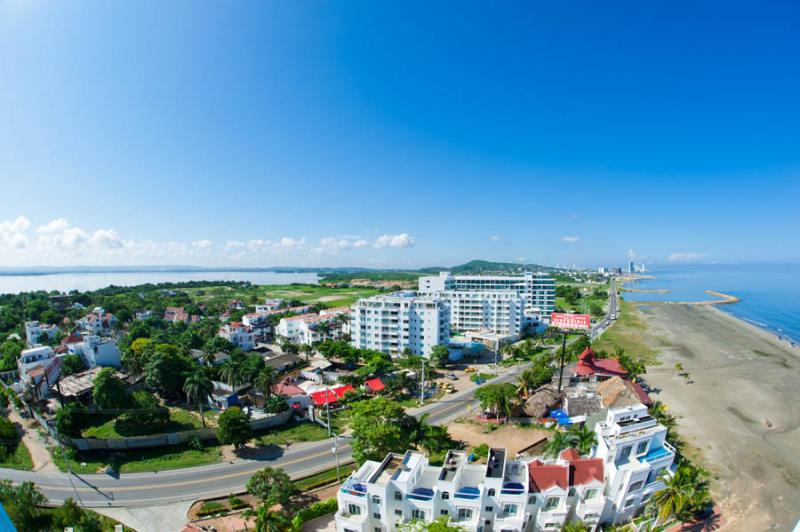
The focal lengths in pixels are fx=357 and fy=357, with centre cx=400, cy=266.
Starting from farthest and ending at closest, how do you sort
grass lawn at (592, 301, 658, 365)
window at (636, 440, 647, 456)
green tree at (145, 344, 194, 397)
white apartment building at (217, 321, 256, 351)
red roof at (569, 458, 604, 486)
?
white apartment building at (217, 321, 256, 351) < grass lawn at (592, 301, 658, 365) < green tree at (145, 344, 194, 397) < window at (636, 440, 647, 456) < red roof at (569, 458, 604, 486)

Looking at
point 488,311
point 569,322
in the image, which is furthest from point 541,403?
point 488,311

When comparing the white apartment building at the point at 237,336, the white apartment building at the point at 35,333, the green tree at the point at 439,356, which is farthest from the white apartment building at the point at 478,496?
the white apartment building at the point at 35,333

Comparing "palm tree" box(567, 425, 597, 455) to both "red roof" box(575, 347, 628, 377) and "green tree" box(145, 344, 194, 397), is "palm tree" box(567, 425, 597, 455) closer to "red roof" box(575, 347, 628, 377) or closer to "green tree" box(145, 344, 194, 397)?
"red roof" box(575, 347, 628, 377)

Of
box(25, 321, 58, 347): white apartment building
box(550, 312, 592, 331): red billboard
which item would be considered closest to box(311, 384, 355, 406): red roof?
box(550, 312, 592, 331): red billboard

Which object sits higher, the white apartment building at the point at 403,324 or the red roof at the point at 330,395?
the white apartment building at the point at 403,324

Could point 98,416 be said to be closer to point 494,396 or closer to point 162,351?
point 162,351

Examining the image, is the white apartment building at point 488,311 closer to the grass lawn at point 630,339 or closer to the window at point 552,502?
the grass lawn at point 630,339

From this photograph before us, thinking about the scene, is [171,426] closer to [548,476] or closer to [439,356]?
[439,356]
